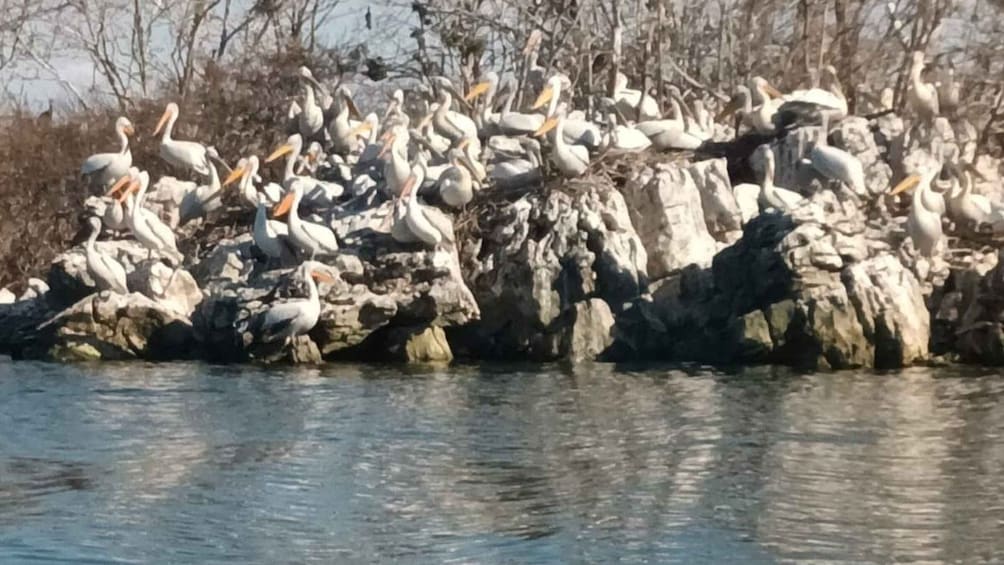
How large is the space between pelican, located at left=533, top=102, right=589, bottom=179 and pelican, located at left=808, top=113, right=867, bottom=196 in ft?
9.15

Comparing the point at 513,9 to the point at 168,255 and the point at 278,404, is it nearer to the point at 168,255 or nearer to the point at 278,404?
the point at 168,255

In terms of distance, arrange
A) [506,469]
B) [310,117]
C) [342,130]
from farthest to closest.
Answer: [310,117] < [342,130] < [506,469]

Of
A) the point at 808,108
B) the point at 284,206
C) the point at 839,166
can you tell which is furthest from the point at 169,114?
the point at 839,166

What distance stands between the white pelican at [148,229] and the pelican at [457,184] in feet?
11.7

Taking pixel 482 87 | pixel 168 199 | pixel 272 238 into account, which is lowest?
pixel 272 238

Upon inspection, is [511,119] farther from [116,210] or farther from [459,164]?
[116,210]

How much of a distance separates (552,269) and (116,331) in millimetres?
5248

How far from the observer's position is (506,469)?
13422 mm

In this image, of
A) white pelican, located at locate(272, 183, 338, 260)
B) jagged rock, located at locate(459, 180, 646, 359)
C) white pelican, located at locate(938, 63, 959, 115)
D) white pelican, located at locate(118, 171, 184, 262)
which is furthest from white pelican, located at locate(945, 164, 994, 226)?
white pelican, located at locate(118, 171, 184, 262)

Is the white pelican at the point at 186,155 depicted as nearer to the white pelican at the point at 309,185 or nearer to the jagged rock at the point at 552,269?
the white pelican at the point at 309,185

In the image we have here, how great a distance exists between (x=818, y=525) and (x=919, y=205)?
10770 millimetres

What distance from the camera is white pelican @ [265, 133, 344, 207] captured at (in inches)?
960

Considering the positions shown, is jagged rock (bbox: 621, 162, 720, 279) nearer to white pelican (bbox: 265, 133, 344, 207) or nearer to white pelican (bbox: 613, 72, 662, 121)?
white pelican (bbox: 613, 72, 662, 121)

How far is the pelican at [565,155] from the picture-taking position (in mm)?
22906
